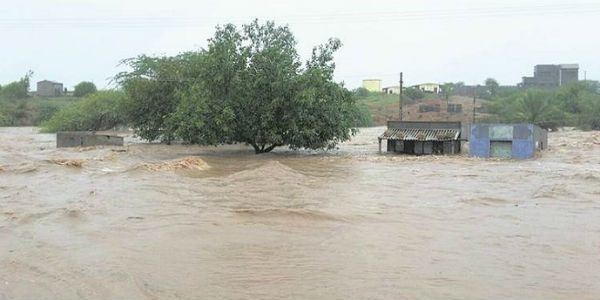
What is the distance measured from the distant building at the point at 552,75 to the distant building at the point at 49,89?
8091 centimetres

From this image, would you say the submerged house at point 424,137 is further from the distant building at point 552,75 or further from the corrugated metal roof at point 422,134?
the distant building at point 552,75

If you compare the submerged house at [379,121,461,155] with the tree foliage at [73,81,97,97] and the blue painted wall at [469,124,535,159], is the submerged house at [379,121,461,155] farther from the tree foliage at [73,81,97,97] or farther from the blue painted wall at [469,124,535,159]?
the tree foliage at [73,81,97,97]

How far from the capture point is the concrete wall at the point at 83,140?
3531 centimetres

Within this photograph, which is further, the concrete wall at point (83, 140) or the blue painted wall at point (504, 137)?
the concrete wall at point (83, 140)

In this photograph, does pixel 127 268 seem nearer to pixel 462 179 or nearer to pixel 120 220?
pixel 120 220

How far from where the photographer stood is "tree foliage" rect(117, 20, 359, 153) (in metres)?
27.5

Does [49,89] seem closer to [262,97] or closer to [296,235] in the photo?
[262,97]

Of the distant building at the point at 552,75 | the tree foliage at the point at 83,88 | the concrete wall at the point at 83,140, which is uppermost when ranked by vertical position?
the distant building at the point at 552,75

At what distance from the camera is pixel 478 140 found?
91.9 ft

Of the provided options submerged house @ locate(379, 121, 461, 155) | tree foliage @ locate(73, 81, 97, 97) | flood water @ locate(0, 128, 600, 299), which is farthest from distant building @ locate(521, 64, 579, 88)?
flood water @ locate(0, 128, 600, 299)

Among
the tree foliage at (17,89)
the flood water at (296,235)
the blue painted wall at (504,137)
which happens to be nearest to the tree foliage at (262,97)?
the blue painted wall at (504,137)

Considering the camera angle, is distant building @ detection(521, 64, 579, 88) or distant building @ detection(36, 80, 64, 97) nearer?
distant building @ detection(36, 80, 64, 97)

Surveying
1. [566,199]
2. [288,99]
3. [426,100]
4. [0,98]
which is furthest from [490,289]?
[0,98]

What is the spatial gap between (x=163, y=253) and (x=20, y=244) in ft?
8.03
